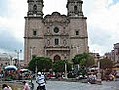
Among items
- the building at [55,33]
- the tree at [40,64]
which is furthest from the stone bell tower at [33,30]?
the tree at [40,64]

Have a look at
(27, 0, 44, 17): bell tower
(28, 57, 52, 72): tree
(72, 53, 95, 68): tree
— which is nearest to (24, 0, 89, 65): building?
(27, 0, 44, 17): bell tower

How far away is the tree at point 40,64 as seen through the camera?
276 ft

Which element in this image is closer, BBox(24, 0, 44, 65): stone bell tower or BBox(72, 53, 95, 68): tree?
BBox(72, 53, 95, 68): tree

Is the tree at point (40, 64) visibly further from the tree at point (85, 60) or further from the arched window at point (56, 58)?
the arched window at point (56, 58)

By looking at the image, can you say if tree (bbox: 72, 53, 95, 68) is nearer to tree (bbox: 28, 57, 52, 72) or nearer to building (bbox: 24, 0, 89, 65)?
tree (bbox: 28, 57, 52, 72)

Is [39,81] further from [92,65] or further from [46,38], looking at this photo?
[46,38]

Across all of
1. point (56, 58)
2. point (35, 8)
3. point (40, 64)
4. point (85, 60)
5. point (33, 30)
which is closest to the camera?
point (85, 60)

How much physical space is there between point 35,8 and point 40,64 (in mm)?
17453

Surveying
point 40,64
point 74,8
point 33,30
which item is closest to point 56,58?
point 33,30

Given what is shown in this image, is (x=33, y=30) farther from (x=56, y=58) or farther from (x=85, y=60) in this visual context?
(x=85, y=60)

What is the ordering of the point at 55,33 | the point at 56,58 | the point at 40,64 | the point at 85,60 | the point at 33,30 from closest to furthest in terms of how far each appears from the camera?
the point at 85,60
the point at 40,64
the point at 33,30
the point at 55,33
the point at 56,58

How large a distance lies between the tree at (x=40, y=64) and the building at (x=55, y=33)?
5.79 meters

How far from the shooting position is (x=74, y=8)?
3745 inches

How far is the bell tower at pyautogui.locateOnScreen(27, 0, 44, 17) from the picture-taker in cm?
9462
